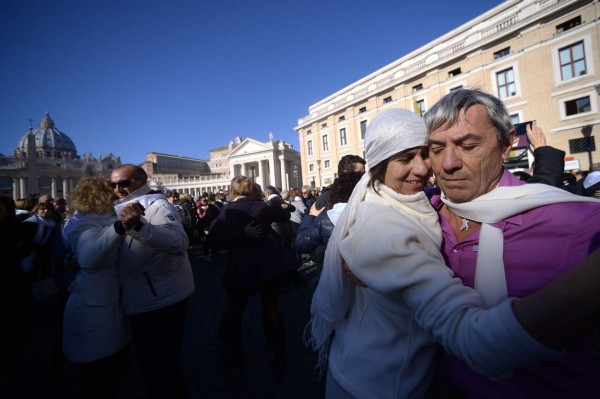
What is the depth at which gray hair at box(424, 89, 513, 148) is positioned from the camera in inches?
45.0

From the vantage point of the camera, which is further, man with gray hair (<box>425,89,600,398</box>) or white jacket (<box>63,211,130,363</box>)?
white jacket (<box>63,211,130,363</box>)

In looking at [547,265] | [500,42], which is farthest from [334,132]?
[547,265]

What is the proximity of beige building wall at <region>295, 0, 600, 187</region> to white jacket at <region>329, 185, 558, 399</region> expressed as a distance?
16.5 m

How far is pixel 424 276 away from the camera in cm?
77

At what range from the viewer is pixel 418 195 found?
3.64 ft

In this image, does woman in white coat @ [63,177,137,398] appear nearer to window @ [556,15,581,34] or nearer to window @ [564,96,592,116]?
window @ [564,96,592,116]

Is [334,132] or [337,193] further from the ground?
[334,132]

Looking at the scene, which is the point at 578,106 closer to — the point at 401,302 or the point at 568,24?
the point at 568,24

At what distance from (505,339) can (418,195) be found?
62 centimetres

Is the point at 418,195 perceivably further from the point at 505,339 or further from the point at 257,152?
the point at 257,152

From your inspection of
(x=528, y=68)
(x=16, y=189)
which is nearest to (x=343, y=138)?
(x=528, y=68)

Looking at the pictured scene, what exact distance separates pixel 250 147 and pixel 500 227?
61.7 m

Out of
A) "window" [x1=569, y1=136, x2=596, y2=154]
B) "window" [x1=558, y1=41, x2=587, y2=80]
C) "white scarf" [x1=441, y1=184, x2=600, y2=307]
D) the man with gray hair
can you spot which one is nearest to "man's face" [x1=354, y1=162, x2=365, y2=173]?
the man with gray hair

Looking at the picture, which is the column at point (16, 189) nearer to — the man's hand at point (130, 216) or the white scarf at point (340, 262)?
the man's hand at point (130, 216)
